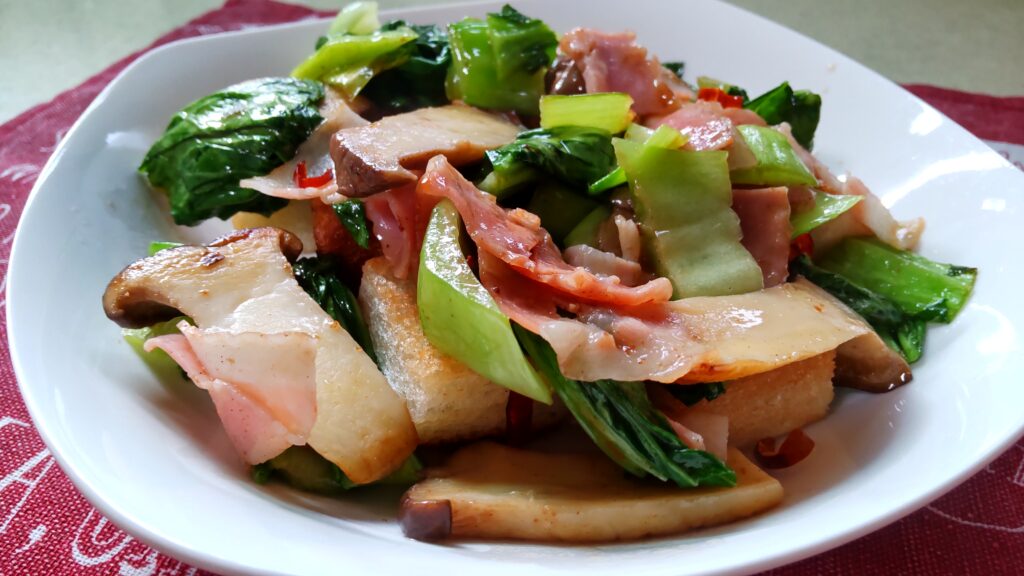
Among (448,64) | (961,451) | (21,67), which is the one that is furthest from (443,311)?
(21,67)

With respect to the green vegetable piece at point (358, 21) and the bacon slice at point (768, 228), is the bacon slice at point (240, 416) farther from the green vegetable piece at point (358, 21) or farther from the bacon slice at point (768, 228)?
the green vegetable piece at point (358, 21)

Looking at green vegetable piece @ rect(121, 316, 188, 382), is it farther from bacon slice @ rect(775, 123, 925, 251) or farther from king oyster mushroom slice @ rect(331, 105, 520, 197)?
bacon slice @ rect(775, 123, 925, 251)

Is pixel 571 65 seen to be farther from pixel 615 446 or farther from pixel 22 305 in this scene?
pixel 22 305

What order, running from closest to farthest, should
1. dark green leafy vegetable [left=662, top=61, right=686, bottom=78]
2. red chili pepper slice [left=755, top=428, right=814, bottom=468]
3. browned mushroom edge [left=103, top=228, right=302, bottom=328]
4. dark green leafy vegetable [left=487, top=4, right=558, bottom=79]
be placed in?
browned mushroom edge [left=103, top=228, right=302, bottom=328] < red chili pepper slice [left=755, top=428, right=814, bottom=468] < dark green leafy vegetable [left=487, top=4, right=558, bottom=79] < dark green leafy vegetable [left=662, top=61, right=686, bottom=78]

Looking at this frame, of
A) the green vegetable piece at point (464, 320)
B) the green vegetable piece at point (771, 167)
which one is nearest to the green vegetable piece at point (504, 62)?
the green vegetable piece at point (771, 167)

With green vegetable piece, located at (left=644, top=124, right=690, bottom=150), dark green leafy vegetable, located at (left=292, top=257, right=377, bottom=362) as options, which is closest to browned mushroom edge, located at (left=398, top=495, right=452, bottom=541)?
dark green leafy vegetable, located at (left=292, top=257, right=377, bottom=362)

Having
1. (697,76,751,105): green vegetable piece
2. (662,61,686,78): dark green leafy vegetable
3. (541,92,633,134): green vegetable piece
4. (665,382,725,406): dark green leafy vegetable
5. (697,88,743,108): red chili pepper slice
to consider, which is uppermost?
(541,92,633,134): green vegetable piece

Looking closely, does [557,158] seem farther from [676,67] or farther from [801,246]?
[676,67]
